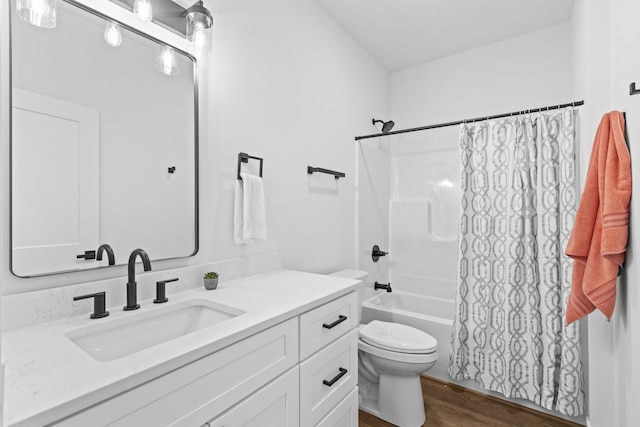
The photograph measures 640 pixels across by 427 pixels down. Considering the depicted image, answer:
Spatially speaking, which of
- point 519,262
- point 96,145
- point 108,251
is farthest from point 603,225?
point 96,145

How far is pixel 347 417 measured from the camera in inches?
59.6

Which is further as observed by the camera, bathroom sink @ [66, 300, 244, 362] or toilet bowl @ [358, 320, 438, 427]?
toilet bowl @ [358, 320, 438, 427]

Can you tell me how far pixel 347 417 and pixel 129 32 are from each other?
186 cm

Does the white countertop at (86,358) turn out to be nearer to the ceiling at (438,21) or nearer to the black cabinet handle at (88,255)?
the black cabinet handle at (88,255)

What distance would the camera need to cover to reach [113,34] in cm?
121

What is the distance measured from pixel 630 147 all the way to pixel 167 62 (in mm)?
1908

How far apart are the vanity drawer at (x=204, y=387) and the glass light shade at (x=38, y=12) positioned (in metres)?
1.14

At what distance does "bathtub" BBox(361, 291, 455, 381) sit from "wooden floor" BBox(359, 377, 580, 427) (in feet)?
0.66

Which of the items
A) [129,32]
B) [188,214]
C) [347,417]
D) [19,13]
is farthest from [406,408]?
[19,13]

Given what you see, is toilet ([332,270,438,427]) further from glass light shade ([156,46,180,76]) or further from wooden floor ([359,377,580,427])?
glass light shade ([156,46,180,76])

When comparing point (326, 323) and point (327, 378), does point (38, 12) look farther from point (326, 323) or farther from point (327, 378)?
point (327, 378)

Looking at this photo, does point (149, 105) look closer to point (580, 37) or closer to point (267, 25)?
point (267, 25)

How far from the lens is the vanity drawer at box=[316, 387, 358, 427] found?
1.37m

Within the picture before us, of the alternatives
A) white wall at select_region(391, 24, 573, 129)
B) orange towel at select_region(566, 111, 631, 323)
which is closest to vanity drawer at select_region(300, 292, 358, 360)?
orange towel at select_region(566, 111, 631, 323)
